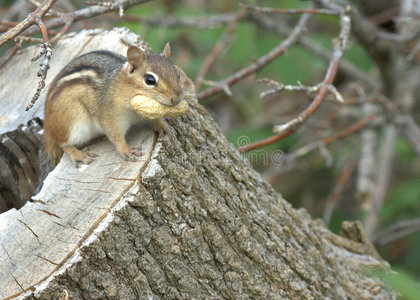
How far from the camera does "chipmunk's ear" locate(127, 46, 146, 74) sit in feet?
8.05

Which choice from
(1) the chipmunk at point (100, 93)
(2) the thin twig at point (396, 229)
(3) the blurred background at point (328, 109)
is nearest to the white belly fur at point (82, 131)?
(1) the chipmunk at point (100, 93)

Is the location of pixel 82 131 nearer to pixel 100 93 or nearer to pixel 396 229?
pixel 100 93

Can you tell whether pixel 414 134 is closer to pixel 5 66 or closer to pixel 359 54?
pixel 359 54

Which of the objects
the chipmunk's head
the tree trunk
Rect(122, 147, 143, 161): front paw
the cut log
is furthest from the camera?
the cut log

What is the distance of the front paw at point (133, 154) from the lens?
2332 mm

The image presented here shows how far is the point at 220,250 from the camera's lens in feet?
8.10


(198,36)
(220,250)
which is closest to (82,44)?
(220,250)

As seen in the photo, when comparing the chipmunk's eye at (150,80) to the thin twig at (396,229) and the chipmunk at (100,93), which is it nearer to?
the chipmunk at (100,93)

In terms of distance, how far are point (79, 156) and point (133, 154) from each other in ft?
0.93

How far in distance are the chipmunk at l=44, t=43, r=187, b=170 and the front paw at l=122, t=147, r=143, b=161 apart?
0.30 feet

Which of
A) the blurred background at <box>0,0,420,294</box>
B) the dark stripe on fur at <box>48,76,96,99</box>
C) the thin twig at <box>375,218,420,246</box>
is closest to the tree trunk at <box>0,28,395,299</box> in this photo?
the dark stripe on fur at <box>48,76,96,99</box>

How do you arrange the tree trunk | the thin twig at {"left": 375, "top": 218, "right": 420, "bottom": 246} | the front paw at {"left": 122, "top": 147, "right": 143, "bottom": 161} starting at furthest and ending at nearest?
the thin twig at {"left": 375, "top": 218, "right": 420, "bottom": 246} → the front paw at {"left": 122, "top": 147, "right": 143, "bottom": 161} → the tree trunk

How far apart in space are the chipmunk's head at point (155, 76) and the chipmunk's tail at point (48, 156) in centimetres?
52

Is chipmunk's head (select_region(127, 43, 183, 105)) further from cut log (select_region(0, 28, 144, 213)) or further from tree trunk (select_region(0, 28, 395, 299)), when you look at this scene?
cut log (select_region(0, 28, 144, 213))
